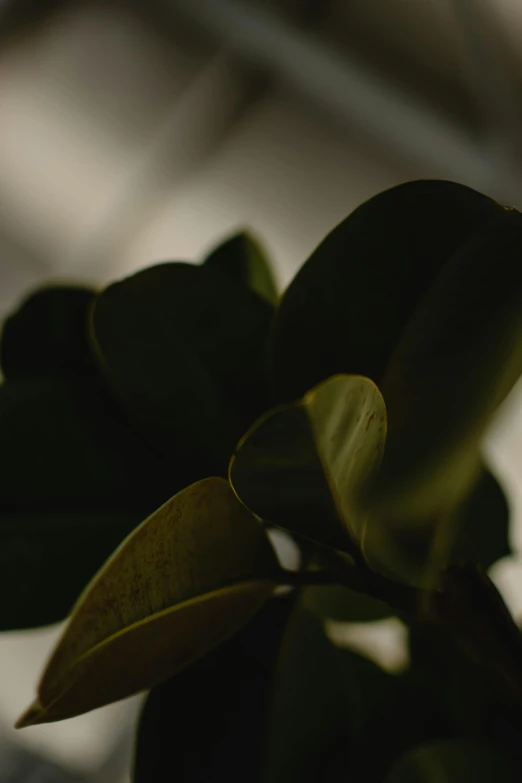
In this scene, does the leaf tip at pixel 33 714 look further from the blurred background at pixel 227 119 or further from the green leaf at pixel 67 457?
the blurred background at pixel 227 119

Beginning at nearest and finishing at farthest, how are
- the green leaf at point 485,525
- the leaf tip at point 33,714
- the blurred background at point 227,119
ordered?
the leaf tip at point 33,714
the green leaf at point 485,525
the blurred background at point 227,119

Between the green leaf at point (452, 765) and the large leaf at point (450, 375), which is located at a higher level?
the large leaf at point (450, 375)

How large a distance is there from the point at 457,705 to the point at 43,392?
0.25 meters

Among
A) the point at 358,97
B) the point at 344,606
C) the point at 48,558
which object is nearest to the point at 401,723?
the point at 344,606

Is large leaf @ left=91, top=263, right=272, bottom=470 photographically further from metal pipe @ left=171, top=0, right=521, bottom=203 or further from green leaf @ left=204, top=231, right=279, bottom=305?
metal pipe @ left=171, top=0, right=521, bottom=203

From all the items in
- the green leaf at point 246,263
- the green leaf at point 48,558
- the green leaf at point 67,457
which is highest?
the green leaf at point 246,263

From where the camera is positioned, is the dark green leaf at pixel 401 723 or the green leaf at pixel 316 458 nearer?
the green leaf at pixel 316 458

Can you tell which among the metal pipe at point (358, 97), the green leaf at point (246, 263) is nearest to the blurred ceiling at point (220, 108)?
the metal pipe at point (358, 97)

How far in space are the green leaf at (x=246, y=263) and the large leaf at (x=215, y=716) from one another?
0.59 ft

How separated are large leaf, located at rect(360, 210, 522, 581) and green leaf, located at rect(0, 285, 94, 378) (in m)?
0.15

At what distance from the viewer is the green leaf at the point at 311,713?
30 centimetres

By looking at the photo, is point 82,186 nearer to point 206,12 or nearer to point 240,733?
point 206,12

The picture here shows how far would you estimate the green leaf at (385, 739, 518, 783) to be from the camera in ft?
0.80

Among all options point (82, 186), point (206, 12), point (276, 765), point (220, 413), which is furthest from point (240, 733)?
point (206, 12)
